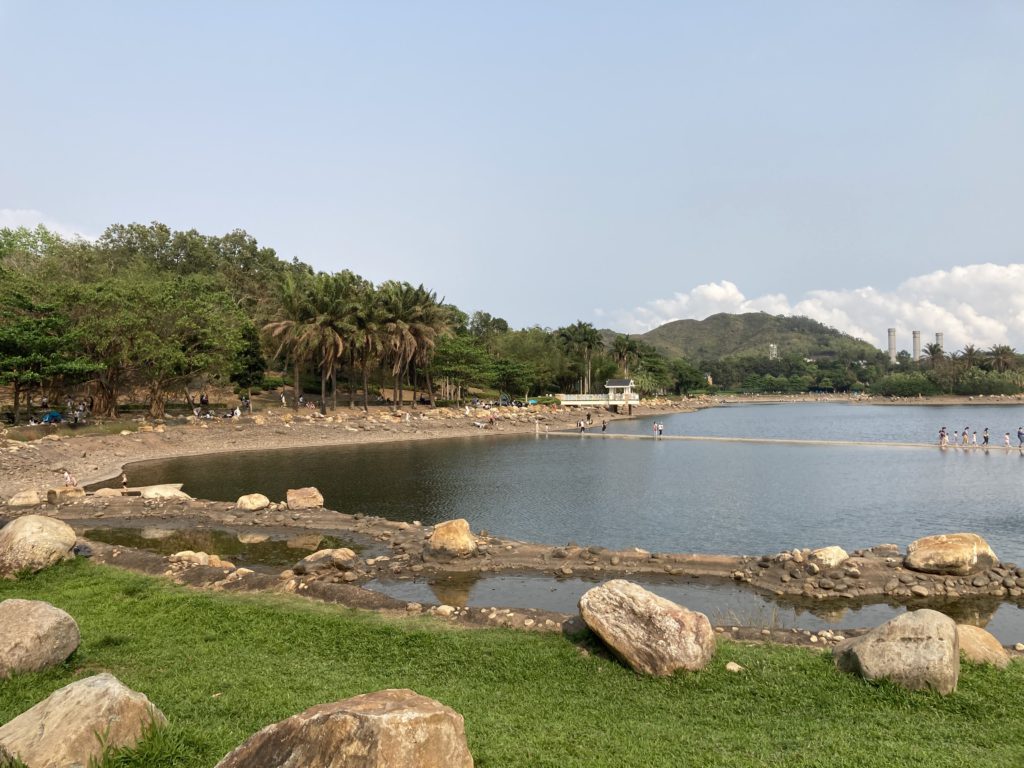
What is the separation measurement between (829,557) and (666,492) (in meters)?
15.3

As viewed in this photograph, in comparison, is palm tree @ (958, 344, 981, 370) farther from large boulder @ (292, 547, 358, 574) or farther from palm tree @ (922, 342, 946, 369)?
large boulder @ (292, 547, 358, 574)

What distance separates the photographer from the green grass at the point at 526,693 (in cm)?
686

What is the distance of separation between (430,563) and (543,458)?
96.0ft

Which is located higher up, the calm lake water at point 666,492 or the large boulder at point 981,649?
the large boulder at point 981,649

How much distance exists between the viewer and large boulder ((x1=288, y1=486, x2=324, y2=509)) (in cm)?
2672

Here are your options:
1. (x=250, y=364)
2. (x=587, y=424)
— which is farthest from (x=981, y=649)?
(x=250, y=364)

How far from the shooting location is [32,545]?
50.9 ft

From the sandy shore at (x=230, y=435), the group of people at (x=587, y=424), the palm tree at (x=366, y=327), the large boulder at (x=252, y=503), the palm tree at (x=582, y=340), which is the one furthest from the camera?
the palm tree at (x=582, y=340)

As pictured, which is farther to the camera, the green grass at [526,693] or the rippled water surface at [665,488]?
the rippled water surface at [665,488]

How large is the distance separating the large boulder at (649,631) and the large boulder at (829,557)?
936 centimetres

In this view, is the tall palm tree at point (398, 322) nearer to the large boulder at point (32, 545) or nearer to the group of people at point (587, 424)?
the group of people at point (587, 424)

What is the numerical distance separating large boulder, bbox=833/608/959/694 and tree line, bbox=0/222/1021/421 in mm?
47285

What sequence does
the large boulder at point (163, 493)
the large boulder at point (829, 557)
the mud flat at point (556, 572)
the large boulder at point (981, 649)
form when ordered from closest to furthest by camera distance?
the large boulder at point (981, 649) → the mud flat at point (556, 572) → the large boulder at point (829, 557) → the large boulder at point (163, 493)

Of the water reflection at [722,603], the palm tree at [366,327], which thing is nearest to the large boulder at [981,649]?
the water reflection at [722,603]
